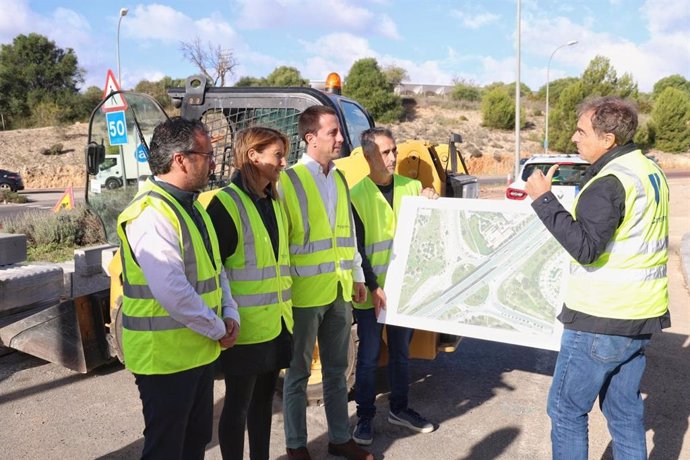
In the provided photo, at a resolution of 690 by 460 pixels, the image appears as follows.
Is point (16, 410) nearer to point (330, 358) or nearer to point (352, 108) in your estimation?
point (330, 358)

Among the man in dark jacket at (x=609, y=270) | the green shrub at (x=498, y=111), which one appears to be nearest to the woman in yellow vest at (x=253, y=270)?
the man in dark jacket at (x=609, y=270)

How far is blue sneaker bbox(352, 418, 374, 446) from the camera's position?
374 cm

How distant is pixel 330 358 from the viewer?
341cm

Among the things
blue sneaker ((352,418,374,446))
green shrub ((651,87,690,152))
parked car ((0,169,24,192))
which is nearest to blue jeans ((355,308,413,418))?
blue sneaker ((352,418,374,446))

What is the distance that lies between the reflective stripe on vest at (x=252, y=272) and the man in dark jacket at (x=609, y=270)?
1.25 m

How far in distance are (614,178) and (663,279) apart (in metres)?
0.57

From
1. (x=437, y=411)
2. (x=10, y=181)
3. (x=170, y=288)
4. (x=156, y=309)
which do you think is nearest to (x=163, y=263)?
(x=170, y=288)

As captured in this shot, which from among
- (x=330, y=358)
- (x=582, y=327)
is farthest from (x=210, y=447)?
(x=582, y=327)

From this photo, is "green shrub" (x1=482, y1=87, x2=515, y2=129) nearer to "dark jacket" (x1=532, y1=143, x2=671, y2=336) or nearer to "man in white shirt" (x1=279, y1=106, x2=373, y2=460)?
"man in white shirt" (x1=279, y1=106, x2=373, y2=460)

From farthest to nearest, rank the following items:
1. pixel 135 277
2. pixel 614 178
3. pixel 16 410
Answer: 1. pixel 16 410
2. pixel 614 178
3. pixel 135 277

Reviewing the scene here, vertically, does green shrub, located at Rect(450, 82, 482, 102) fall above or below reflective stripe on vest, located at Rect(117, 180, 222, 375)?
above

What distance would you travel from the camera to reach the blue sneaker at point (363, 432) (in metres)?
3.74

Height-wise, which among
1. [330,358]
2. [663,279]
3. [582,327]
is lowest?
[330,358]

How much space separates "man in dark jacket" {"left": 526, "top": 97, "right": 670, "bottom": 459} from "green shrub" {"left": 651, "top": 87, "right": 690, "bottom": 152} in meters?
51.8
